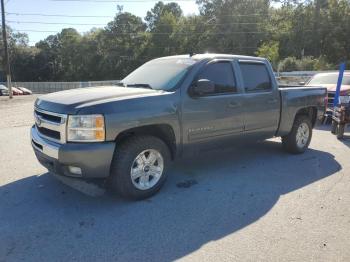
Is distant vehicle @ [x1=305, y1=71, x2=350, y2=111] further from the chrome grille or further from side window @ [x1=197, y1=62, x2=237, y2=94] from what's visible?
the chrome grille

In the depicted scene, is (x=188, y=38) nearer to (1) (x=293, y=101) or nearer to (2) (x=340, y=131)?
(2) (x=340, y=131)

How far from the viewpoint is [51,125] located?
15.6 feet

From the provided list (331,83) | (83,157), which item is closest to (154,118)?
(83,157)

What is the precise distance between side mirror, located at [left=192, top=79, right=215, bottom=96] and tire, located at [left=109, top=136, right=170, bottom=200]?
0.91m

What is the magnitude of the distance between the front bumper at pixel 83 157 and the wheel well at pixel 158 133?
288 millimetres

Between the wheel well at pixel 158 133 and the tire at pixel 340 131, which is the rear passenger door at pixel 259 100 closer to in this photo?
the wheel well at pixel 158 133

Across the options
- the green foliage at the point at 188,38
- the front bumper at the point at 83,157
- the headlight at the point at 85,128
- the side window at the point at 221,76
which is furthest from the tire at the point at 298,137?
the green foliage at the point at 188,38

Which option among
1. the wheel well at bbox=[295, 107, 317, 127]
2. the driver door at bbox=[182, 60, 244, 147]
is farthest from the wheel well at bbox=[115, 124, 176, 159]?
the wheel well at bbox=[295, 107, 317, 127]

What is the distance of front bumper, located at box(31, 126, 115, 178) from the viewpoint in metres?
4.46

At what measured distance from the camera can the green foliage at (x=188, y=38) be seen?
4978 cm

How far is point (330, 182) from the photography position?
595 cm

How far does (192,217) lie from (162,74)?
231 centimetres

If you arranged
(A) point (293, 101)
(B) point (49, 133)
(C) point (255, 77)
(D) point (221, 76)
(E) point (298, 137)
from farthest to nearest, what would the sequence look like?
(E) point (298, 137), (A) point (293, 101), (C) point (255, 77), (D) point (221, 76), (B) point (49, 133)

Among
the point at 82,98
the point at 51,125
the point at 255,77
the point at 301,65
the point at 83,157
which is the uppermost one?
the point at 301,65
